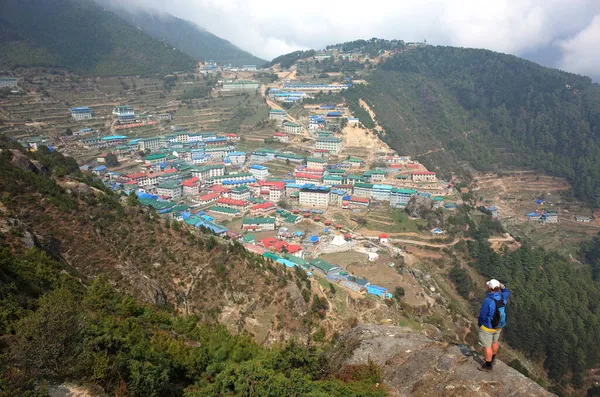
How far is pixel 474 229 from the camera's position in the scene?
120ft

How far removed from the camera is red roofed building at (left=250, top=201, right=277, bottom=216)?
35.0 meters

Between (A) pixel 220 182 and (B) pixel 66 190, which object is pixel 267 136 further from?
(B) pixel 66 190

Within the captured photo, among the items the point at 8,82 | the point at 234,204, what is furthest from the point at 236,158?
the point at 8,82

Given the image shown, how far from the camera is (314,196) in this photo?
124 feet

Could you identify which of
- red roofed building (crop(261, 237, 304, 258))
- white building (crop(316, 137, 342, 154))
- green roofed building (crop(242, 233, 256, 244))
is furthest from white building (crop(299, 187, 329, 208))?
white building (crop(316, 137, 342, 154))

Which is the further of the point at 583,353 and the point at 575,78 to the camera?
the point at 575,78

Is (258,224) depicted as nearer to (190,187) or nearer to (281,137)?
(190,187)

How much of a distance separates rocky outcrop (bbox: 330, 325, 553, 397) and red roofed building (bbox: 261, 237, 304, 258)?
1970 cm

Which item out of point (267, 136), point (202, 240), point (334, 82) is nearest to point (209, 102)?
point (267, 136)

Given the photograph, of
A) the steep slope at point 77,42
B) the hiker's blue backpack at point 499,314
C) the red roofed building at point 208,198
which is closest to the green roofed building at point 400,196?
the red roofed building at point 208,198

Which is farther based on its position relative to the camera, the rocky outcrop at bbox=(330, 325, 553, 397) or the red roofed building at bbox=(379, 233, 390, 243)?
the red roofed building at bbox=(379, 233, 390, 243)

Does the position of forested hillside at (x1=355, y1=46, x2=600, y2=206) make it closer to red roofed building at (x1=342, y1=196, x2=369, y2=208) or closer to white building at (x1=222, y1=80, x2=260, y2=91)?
red roofed building at (x1=342, y1=196, x2=369, y2=208)

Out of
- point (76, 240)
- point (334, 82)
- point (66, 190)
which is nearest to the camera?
point (76, 240)

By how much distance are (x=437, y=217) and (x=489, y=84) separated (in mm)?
63493
